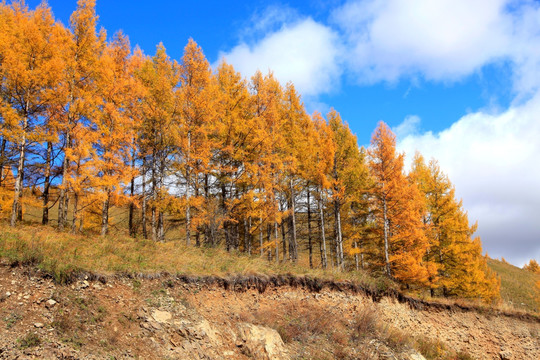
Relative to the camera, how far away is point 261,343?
10.9 meters

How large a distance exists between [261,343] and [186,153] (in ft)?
35.5

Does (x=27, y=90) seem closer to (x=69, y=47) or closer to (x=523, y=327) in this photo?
(x=69, y=47)

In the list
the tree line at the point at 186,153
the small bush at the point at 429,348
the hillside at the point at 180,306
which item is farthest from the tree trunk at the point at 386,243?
the small bush at the point at 429,348

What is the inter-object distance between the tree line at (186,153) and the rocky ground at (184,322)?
17.9 feet

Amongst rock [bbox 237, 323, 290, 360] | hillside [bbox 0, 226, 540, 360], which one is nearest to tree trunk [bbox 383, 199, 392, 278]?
hillside [bbox 0, 226, 540, 360]

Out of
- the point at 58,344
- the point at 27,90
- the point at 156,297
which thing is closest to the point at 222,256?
the point at 156,297

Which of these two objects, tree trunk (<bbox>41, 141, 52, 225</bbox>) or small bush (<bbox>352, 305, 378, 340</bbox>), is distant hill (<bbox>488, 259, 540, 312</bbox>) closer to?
small bush (<bbox>352, 305, 378, 340</bbox>)

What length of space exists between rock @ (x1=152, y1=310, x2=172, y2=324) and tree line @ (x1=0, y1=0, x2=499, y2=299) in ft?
23.1

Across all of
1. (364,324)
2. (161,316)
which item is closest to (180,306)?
(161,316)

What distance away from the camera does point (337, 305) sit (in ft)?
54.3

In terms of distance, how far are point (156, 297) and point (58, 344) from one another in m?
3.26

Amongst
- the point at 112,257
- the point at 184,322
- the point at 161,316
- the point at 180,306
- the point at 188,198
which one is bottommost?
the point at 184,322

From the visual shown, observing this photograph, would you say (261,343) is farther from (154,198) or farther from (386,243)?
(386,243)

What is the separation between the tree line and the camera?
49.7 feet
